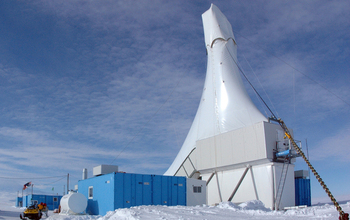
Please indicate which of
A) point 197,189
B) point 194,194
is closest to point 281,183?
point 197,189

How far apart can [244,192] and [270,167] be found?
9.15 ft

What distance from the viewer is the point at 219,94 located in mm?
27109

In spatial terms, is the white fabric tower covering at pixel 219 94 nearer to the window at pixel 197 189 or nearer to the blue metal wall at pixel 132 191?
A: the window at pixel 197 189

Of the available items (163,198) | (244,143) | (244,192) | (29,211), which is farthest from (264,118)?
(29,211)

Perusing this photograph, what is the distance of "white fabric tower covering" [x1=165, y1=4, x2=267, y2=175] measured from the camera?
24.6m

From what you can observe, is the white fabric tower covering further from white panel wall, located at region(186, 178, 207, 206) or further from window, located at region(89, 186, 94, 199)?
window, located at region(89, 186, 94, 199)

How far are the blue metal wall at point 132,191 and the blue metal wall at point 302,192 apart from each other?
901 cm

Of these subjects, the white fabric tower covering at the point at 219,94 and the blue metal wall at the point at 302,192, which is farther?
the white fabric tower covering at the point at 219,94

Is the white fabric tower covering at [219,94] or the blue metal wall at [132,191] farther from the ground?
the white fabric tower covering at [219,94]

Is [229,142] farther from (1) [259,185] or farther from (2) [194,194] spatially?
(2) [194,194]

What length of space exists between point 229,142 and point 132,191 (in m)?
8.07

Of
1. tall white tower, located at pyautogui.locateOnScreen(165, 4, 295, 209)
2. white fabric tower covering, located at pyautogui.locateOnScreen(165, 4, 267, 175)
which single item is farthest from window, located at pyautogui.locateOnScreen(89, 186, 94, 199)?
white fabric tower covering, located at pyautogui.locateOnScreen(165, 4, 267, 175)

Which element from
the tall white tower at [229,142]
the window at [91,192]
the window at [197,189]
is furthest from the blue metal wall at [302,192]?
the window at [91,192]

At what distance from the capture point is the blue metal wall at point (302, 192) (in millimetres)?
22812
